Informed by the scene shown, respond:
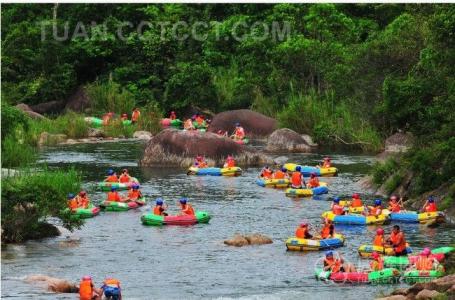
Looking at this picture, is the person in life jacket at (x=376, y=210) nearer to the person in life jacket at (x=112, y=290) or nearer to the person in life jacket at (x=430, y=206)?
the person in life jacket at (x=430, y=206)

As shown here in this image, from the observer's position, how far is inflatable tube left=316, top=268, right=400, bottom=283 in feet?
95.3

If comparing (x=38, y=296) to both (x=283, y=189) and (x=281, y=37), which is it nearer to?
(x=283, y=189)

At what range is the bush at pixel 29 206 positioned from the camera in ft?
107

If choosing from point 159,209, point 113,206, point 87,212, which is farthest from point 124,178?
point 159,209

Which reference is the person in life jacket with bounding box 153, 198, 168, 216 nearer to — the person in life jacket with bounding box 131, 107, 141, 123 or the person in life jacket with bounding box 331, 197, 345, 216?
the person in life jacket with bounding box 331, 197, 345, 216

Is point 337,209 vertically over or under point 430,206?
under

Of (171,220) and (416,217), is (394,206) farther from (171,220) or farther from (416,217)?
(171,220)

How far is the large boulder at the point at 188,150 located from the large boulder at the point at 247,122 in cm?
948

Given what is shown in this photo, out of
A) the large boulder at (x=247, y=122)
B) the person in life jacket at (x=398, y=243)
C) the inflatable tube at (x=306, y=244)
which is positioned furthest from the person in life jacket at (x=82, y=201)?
the large boulder at (x=247, y=122)

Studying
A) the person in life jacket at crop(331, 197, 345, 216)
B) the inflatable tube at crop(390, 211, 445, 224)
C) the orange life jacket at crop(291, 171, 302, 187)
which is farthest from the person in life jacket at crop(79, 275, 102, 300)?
the orange life jacket at crop(291, 171, 302, 187)

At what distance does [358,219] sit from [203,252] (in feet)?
23.0

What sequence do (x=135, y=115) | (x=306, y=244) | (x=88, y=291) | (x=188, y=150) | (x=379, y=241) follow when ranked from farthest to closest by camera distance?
(x=135, y=115)
(x=188, y=150)
(x=306, y=244)
(x=379, y=241)
(x=88, y=291)

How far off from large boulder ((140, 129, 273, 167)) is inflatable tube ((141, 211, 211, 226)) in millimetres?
14218

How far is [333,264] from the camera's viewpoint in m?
29.9
